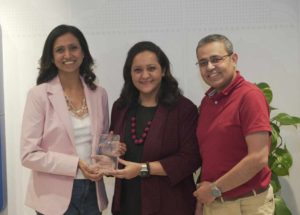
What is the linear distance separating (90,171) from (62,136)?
244 mm

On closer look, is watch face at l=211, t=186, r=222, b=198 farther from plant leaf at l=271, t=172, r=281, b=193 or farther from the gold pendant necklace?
plant leaf at l=271, t=172, r=281, b=193

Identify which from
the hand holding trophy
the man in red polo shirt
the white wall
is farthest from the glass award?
the white wall

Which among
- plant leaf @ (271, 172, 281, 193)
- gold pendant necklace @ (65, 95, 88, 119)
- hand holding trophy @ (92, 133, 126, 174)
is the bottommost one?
plant leaf @ (271, 172, 281, 193)

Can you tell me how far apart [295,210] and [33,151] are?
217 centimetres

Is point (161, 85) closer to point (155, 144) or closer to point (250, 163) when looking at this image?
point (155, 144)

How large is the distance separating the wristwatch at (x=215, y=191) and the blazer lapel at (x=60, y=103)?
2.56 ft

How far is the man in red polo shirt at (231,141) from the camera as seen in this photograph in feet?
5.06

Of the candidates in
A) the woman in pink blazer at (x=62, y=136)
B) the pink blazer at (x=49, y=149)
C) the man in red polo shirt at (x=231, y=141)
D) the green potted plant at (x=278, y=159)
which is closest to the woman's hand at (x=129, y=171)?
the woman in pink blazer at (x=62, y=136)

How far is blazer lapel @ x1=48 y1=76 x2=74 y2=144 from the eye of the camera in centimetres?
187

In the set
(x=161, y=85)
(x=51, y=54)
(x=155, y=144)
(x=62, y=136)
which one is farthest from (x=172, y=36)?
(x=62, y=136)

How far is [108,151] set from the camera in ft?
5.71

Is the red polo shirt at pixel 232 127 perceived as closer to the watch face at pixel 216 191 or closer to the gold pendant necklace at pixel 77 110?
the watch face at pixel 216 191

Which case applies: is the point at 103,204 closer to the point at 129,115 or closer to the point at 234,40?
the point at 129,115

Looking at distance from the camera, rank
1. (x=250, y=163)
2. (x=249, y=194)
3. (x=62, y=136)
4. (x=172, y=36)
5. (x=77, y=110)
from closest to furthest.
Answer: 1. (x=250, y=163)
2. (x=249, y=194)
3. (x=62, y=136)
4. (x=77, y=110)
5. (x=172, y=36)
